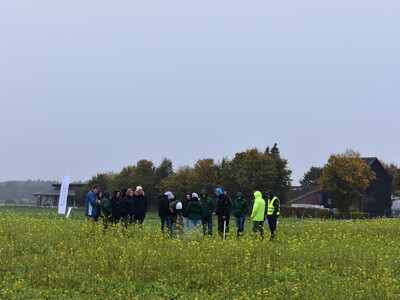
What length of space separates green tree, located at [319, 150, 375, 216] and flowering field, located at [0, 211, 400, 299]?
55007mm

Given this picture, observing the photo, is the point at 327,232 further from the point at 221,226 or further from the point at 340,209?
the point at 340,209

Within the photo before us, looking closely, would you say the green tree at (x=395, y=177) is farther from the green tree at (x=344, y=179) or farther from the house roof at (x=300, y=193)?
the house roof at (x=300, y=193)

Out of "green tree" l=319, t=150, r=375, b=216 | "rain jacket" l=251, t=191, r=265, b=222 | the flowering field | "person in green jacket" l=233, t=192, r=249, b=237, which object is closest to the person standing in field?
the flowering field

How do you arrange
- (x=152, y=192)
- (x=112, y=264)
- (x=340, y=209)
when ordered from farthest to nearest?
(x=152, y=192), (x=340, y=209), (x=112, y=264)

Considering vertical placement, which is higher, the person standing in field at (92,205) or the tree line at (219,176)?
the tree line at (219,176)

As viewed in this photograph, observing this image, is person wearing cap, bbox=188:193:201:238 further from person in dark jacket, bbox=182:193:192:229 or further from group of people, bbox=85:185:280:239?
person in dark jacket, bbox=182:193:192:229

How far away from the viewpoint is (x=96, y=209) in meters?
20.8

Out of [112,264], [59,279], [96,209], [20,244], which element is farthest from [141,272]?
[96,209]

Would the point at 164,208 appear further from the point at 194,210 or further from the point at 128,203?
the point at 128,203

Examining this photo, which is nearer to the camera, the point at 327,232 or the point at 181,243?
the point at 181,243

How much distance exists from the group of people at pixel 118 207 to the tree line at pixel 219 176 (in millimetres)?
48621

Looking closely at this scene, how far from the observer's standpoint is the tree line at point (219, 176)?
228ft

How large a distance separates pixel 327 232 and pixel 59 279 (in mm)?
14268

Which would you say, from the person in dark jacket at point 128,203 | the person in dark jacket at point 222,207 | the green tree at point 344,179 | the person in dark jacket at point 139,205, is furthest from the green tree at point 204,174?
the person in dark jacket at point 128,203
